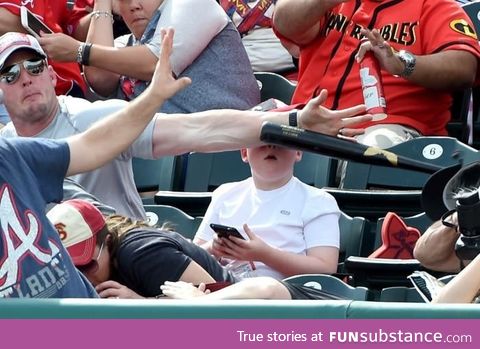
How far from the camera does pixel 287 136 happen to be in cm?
495

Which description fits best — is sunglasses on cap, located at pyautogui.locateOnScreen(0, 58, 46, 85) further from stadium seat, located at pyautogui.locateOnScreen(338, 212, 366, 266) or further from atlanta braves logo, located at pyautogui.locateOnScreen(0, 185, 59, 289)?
atlanta braves logo, located at pyautogui.locateOnScreen(0, 185, 59, 289)

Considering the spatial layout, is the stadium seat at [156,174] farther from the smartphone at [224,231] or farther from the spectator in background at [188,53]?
the smartphone at [224,231]

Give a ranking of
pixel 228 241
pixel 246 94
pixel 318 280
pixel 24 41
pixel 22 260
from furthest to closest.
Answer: pixel 246 94 → pixel 24 41 → pixel 228 241 → pixel 318 280 → pixel 22 260

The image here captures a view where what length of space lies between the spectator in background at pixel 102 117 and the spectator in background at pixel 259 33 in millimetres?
1518

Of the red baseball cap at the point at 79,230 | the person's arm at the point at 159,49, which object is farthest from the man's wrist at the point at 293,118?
the person's arm at the point at 159,49

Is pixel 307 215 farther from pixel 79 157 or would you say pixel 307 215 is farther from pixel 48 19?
pixel 48 19

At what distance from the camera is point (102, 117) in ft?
18.7

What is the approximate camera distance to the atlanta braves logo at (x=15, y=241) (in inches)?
163

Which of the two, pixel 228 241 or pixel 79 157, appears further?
pixel 228 241

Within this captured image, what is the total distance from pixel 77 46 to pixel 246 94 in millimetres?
838
